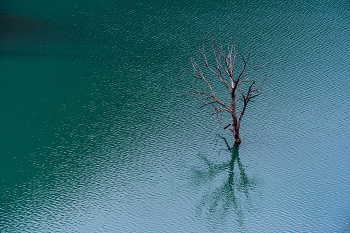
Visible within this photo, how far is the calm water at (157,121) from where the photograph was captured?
9344 millimetres

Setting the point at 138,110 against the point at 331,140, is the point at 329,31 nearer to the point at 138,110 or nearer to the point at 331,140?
the point at 331,140

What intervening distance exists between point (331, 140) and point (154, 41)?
7261 mm

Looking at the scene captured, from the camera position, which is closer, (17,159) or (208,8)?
(17,159)

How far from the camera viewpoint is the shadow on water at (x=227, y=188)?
30.7ft

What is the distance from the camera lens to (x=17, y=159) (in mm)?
10875

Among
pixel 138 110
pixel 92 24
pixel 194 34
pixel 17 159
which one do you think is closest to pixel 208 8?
pixel 194 34

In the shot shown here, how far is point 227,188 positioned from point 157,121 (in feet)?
9.55

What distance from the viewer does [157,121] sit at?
1216 centimetres

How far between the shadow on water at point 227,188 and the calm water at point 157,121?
0.11 ft

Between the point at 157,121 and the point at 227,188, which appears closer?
the point at 227,188

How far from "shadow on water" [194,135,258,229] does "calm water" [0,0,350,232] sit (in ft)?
0.11

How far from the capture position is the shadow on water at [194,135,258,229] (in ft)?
30.7

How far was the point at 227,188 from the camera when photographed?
10.1m

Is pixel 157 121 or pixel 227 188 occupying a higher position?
pixel 157 121
